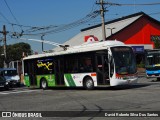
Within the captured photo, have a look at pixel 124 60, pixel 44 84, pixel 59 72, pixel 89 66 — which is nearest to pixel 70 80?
pixel 59 72

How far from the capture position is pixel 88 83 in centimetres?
2577

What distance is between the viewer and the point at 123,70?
79.7ft

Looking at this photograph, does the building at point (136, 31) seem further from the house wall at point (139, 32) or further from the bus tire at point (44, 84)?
the bus tire at point (44, 84)

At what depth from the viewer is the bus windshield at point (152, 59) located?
110 feet

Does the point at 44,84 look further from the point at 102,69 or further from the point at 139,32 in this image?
the point at 139,32

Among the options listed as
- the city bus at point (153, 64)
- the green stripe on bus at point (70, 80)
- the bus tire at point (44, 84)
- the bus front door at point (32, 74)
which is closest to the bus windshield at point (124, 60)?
the green stripe on bus at point (70, 80)

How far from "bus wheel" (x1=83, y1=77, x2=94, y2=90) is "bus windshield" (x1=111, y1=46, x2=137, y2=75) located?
2273 mm

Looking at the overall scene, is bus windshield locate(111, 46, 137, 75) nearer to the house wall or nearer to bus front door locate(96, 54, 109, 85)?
bus front door locate(96, 54, 109, 85)

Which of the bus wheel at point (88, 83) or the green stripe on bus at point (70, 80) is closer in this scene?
the bus wheel at point (88, 83)

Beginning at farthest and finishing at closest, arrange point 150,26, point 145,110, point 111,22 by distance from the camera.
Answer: point 111,22, point 150,26, point 145,110

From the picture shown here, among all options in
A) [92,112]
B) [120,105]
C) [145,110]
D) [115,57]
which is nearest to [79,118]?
[92,112]

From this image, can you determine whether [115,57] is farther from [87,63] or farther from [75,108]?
Result: [75,108]

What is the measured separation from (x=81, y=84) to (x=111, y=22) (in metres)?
47.1

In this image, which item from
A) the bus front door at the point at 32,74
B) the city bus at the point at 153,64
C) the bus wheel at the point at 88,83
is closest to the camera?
the bus wheel at the point at 88,83
